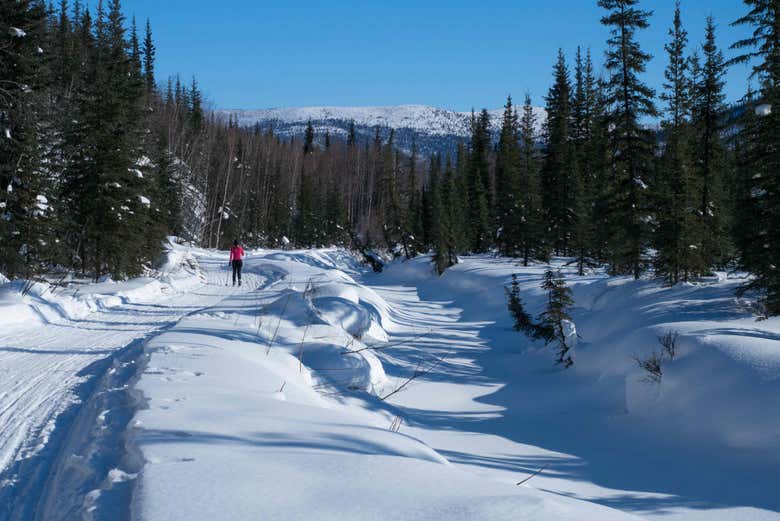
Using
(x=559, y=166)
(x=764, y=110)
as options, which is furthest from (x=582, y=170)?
(x=764, y=110)

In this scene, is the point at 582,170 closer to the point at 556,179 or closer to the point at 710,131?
the point at 556,179

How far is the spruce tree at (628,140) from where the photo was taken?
20.4m

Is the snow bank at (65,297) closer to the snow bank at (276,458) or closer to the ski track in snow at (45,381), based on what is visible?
the ski track in snow at (45,381)

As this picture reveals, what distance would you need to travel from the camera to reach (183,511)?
8.35 feet

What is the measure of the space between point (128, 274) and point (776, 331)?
21.0m

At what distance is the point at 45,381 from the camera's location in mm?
6203

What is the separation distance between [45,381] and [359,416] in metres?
3.80

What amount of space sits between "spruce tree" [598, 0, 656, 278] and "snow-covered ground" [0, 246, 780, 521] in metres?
5.42

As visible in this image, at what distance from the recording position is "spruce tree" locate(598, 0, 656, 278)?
20.4 metres

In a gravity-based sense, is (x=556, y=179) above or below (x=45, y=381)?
above

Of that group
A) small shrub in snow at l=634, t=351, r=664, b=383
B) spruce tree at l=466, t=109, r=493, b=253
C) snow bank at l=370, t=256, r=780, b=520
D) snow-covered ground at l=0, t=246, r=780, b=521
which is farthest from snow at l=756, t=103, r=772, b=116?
A: spruce tree at l=466, t=109, r=493, b=253

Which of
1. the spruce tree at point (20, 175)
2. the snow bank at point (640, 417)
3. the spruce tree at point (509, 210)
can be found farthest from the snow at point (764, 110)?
the spruce tree at point (509, 210)

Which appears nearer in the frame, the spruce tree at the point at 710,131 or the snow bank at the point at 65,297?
the snow bank at the point at 65,297

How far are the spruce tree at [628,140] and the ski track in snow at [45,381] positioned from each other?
1665 centimetres
